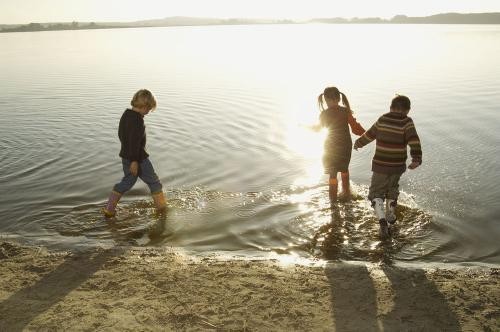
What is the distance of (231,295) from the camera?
446cm

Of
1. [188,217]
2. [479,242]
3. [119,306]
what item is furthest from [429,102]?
[119,306]

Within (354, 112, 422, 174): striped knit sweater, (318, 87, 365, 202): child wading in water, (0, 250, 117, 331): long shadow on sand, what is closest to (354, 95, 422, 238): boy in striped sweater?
(354, 112, 422, 174): striped knit sweater

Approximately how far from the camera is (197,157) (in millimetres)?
9883

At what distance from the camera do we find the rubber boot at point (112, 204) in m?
6.48

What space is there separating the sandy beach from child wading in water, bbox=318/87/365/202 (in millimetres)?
2124

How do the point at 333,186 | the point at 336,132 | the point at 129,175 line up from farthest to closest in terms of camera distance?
the point at 333,186, the point at 336,132, the point at 129,175

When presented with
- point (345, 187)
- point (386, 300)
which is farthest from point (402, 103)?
point (386, 300)

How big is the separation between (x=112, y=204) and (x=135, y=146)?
3.22 ft

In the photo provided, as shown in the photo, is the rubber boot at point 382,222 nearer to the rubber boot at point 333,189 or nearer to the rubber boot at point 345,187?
the rubber boot at point 333,189

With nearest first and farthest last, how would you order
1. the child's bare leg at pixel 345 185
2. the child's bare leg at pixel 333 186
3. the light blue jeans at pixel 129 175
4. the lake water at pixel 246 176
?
the lake water at pixel 246 176 < the light blue jeans at pixel 129 175 < the child's bare leg at pixel 333 186 < the child's bare leg at pixel 345 185

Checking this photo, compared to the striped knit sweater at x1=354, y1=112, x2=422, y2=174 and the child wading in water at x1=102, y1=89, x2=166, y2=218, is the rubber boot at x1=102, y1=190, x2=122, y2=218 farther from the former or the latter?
the striped knit sweater at x1=354, y1=112, x2=422, y2=174

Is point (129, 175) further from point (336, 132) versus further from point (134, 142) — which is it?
point (336, 132)

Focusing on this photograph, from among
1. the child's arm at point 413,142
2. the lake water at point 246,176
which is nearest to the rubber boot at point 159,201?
the lake water at point 246,176

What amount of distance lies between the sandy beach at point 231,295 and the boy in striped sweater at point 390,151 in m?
1.16
